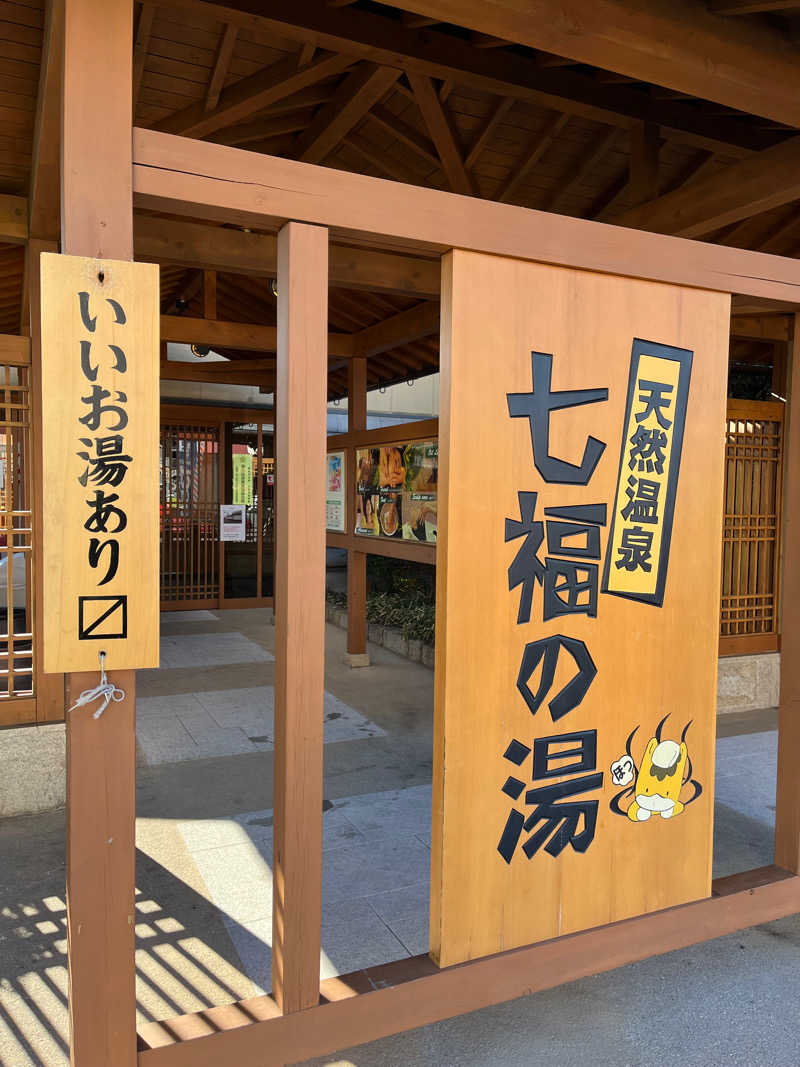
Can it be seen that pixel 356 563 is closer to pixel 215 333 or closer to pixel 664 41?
pixel 215 333

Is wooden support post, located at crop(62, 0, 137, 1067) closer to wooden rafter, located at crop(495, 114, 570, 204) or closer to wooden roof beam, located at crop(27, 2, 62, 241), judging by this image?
wooden roof beam, located at crop(27, 2, 62, 241)

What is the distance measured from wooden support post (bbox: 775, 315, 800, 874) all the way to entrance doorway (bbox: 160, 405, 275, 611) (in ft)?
30.7

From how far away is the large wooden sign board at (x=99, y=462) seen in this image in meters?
2.06

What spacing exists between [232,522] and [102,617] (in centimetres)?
999

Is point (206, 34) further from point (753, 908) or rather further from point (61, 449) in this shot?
point (753, 908)

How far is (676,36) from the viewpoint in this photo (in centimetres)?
311

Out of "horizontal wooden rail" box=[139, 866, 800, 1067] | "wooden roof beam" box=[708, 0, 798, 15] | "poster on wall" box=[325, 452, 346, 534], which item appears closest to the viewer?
"horizontal wooden rail" box=[139, 866, 800, 1067]

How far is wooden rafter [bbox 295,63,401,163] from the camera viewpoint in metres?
4.83

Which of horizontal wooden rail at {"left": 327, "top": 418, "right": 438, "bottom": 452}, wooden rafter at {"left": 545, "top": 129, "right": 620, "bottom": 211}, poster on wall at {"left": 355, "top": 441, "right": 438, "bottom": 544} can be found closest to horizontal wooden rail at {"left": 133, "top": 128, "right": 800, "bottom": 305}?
wooden rafter at {"left": 545, "top": 129, "right": 620, "bottom": 211}

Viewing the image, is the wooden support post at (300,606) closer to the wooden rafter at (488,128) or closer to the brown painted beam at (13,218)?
the brown painted beam at (13,218)

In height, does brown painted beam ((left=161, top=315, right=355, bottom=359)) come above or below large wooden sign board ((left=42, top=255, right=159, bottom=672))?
above

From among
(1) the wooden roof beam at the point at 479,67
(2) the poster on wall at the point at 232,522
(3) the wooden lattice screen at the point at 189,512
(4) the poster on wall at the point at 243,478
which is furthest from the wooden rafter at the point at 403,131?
(2) the poster on wall at the point at 232,522

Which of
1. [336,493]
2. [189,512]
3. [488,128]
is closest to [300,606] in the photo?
[488,128]

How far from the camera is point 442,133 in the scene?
204 inches
